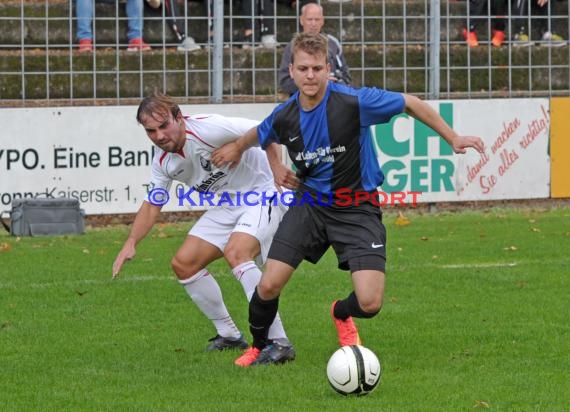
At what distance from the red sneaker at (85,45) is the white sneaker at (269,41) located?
213cm

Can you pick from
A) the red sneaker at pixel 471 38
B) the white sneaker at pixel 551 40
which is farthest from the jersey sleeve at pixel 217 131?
the white sneaker at pixel 551 40

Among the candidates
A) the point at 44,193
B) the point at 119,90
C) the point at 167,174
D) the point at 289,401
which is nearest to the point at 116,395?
the point at 289,401

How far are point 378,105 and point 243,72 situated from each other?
8719 mm

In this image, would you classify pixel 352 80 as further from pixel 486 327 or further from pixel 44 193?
pixel 486 327

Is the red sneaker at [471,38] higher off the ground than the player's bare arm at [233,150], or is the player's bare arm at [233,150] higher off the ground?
the red sneaker at [471,38]

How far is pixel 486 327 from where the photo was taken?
894cm

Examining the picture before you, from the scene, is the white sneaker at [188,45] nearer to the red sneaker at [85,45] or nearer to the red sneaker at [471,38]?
the red sneaker at [85,45]

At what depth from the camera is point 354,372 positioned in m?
6.83

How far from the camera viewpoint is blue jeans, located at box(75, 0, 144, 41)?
15.5 meters

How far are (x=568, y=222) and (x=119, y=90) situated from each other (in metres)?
5.50

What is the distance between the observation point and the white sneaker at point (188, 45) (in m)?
15.9

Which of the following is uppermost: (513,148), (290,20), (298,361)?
(290,20)

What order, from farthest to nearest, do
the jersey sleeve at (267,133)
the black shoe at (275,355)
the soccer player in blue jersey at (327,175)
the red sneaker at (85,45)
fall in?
the red sneaker at (85,45)
the black shoe at (275,355)
the jersey sleeve at (267,133)
the soccer player in blue jersey at (327,175)

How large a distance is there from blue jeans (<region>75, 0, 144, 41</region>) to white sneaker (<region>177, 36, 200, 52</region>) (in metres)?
0.52
